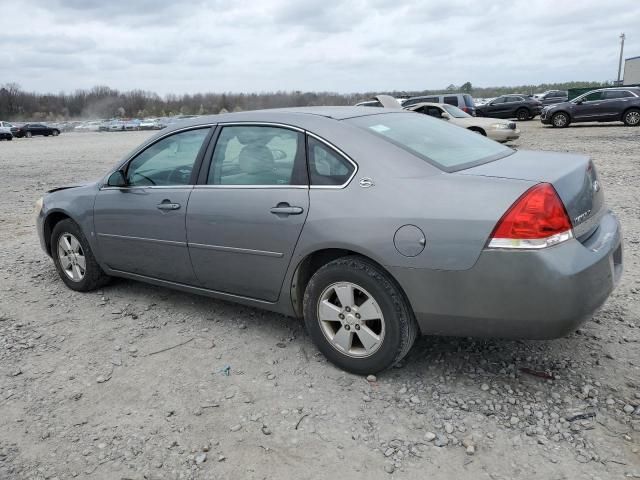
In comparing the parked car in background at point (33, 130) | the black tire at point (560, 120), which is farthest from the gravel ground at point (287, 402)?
the parked car in background at point (33, 130)

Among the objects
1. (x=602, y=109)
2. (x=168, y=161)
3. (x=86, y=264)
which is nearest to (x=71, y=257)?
(x=86, y=264)

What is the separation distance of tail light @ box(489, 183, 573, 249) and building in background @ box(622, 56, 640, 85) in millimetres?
46488

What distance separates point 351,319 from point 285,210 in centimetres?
76

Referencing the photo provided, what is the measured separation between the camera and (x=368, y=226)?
2.97 metres

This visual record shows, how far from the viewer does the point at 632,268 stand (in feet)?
15.6

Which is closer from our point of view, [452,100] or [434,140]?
[434,140]

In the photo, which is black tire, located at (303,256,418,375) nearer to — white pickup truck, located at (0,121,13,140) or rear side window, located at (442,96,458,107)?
rear side window, located at (442,96,458,107)

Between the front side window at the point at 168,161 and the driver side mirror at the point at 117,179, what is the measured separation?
45 millimetres

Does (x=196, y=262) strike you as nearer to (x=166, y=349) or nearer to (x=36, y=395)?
(x=166, y=349)

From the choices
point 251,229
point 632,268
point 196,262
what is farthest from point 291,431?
point 632,268

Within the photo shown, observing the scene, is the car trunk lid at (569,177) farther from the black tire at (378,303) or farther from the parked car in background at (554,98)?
the parked car in background at (554,98)

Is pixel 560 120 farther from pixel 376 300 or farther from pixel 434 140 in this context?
pixel 376 300

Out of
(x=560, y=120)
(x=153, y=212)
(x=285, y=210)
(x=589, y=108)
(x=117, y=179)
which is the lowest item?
(x=560, y=120)

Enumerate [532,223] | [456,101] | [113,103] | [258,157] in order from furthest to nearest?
[113,103] → [456,101] → [258,157] → [532,223]
